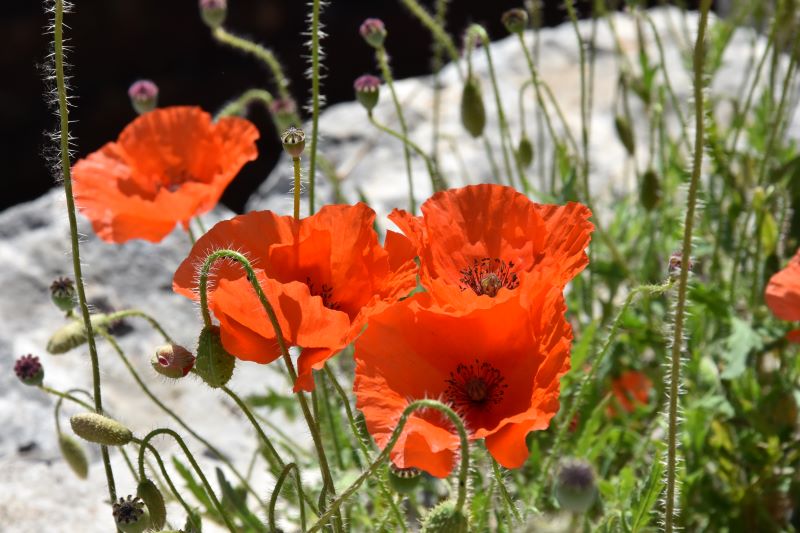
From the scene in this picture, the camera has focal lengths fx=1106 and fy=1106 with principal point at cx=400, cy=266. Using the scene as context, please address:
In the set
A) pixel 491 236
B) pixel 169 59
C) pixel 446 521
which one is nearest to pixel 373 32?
pixel 491 236

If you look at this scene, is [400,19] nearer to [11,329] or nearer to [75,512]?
[11,329]

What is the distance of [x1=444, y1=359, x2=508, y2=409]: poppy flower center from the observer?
3.72ft

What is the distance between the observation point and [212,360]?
3.45 feet

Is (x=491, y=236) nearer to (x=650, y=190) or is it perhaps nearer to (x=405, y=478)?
(x=405, y=478)

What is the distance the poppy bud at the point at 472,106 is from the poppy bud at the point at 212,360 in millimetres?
752

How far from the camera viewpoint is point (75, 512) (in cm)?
164

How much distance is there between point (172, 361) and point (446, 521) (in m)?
0.31

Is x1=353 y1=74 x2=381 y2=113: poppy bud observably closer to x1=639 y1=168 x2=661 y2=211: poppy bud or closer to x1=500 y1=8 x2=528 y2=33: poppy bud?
x1=500 y1=8 x2=528 y2=33: poppy bud

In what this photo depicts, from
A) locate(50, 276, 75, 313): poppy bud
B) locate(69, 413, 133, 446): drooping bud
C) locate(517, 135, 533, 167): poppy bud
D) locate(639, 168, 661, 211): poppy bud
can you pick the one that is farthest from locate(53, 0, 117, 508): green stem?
locate(639, 168, 661, 211): poppy bud

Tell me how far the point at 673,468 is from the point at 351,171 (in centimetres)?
164

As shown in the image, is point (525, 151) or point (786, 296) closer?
point (786, 296)

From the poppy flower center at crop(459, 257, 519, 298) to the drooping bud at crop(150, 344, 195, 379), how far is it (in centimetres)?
31

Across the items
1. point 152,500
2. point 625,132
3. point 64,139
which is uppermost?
point 64,139

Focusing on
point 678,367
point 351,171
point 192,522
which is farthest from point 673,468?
point 351,171
